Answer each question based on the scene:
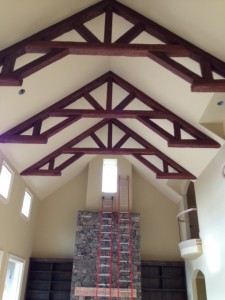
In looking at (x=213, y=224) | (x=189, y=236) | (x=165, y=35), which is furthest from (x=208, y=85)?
(x=189, y=236)

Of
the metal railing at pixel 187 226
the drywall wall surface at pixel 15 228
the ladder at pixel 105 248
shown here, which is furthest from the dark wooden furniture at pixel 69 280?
the ladder at pixel 105 248

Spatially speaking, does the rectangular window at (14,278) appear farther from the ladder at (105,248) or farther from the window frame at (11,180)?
the ladder at (105,248)

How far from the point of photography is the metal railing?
8.27 metres

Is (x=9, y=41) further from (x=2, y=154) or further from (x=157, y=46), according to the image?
(x=2, y=154)

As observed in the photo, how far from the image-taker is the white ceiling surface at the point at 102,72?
4008mm

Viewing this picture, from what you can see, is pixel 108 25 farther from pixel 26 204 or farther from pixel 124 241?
pixel 124 241

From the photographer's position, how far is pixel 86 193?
9.63 metres

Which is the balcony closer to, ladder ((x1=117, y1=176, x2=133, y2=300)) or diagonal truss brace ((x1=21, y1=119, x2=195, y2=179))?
diagonal truss brace ((x1=21, y1=119, x2=195, y2=179))

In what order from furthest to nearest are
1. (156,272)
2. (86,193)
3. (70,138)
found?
(86,193), (156,272), (70,138)

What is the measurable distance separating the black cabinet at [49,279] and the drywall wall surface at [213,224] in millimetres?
4037

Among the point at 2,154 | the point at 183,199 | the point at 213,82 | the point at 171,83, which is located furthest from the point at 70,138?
the point at 213,82

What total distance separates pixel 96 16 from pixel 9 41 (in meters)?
1.55

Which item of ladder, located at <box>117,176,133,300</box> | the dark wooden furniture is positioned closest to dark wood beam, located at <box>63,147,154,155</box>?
ladder, located at <box>117,176,133,300</box>

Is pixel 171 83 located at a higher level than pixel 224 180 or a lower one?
higher
